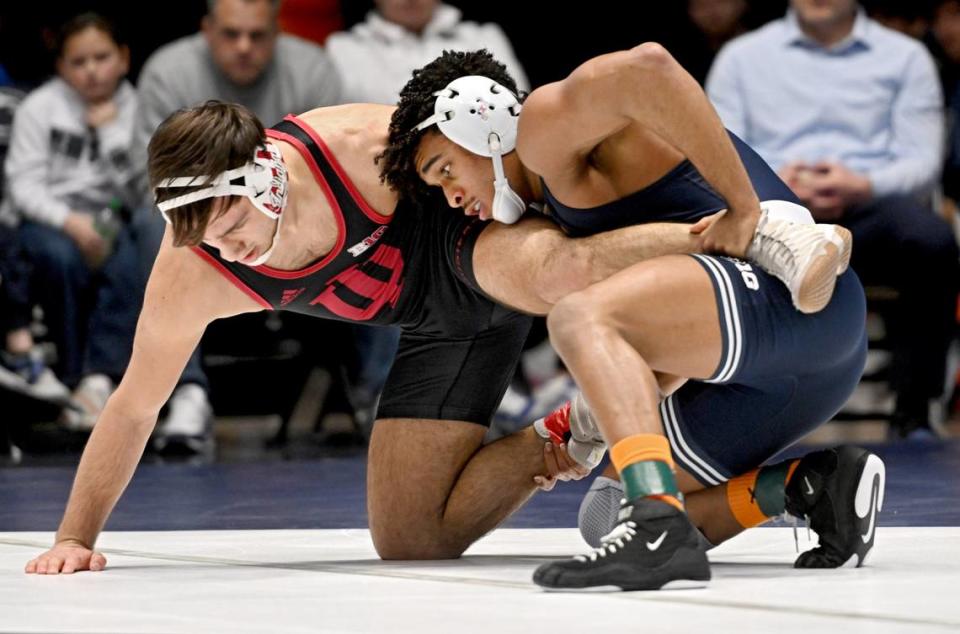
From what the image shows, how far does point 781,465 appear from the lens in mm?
2988

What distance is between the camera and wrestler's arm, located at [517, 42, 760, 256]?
2660 millimetres

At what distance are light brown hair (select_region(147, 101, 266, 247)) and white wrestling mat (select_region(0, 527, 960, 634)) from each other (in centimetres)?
62

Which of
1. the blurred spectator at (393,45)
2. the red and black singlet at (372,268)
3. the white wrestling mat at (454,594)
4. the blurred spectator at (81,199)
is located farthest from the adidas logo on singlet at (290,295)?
the blurred spectator at (393,45)

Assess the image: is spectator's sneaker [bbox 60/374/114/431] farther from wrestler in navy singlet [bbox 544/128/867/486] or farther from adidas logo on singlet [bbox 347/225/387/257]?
wrestler in navy singlet [bbox 544/128/867/486]

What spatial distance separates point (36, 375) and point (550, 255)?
12.6ft

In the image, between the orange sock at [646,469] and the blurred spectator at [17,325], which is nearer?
the orange sock at [646,469]

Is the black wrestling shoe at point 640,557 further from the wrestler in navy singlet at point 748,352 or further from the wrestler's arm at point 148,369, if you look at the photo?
the wrestler's arm at point 148,369

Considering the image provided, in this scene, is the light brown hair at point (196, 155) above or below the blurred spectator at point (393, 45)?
above

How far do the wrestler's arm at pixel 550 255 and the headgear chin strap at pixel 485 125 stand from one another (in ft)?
0.17

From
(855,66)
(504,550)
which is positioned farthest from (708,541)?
(855,66)

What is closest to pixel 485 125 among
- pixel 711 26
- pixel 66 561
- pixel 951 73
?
pixel 66 561

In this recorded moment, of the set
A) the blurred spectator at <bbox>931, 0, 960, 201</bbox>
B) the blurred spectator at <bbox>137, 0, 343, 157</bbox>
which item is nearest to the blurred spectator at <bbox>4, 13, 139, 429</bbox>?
the blurred spectator at <bbox>137, 0, 343, 157</bbox>

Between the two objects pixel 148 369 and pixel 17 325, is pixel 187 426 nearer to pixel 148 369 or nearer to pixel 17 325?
pixel 17 325

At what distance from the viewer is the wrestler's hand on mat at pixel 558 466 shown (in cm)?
342
